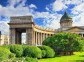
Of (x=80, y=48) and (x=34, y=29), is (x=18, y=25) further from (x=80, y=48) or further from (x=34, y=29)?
(x=80, y=48)

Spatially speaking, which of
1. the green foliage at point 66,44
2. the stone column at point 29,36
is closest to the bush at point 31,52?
the green foliage at point 66,44

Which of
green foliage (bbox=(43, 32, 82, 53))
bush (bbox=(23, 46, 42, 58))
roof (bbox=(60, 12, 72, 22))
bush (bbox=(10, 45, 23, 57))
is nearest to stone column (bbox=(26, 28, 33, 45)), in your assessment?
green foliage (bbox=(43, 32, 82, 53))

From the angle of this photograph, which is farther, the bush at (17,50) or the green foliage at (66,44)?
the green foliage at (66,44)

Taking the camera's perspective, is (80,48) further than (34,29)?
No

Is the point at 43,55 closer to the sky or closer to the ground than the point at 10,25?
closer to the ground

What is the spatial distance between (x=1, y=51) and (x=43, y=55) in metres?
13.4

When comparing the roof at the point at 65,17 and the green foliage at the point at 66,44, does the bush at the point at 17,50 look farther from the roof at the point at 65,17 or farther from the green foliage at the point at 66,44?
the roof at the point at 65,17

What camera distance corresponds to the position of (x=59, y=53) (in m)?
59.3

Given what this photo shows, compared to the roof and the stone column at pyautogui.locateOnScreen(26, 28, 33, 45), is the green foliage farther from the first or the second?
the roof

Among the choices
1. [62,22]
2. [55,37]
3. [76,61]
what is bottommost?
[76,61]

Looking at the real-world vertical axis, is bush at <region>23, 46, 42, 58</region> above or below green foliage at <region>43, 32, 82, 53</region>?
below

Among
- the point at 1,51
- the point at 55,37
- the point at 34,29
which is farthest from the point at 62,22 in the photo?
the point at 1,51

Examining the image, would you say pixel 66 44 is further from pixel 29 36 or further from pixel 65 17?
pixel 65 17

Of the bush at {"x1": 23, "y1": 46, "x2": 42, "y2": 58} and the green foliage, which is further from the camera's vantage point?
the green foliage
